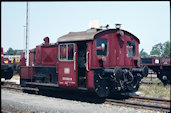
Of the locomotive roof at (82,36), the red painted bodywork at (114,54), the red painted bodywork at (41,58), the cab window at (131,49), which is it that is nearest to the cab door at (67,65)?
the locomotive roof at (82,36)

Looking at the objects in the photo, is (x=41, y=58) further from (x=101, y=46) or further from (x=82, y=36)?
(x=101, y=46)

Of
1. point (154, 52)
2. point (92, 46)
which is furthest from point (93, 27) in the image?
point (154, 52)

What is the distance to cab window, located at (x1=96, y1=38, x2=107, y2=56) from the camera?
978 centimetres

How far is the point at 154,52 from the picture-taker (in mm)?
86312

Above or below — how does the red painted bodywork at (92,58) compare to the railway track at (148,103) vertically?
above

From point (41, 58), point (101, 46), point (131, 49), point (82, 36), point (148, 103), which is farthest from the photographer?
point (41, 58)

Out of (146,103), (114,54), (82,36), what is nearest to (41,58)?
→ (82,36)

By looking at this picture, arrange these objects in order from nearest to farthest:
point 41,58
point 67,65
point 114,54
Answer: point 67,65 < point 114,54 < point 41,58

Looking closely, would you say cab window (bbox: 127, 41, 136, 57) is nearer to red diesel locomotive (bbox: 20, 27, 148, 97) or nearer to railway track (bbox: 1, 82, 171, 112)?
red diesel locomotive (bbox: 20, 27, 148, 97)

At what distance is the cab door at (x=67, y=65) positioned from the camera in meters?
9.88

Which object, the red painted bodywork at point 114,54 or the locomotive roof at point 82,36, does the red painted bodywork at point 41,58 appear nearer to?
the locomotive roof at point 82,36

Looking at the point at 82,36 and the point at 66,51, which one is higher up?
the point at 82,36

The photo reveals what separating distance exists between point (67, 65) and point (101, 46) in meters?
1.78

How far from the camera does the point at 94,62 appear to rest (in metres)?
9.61
